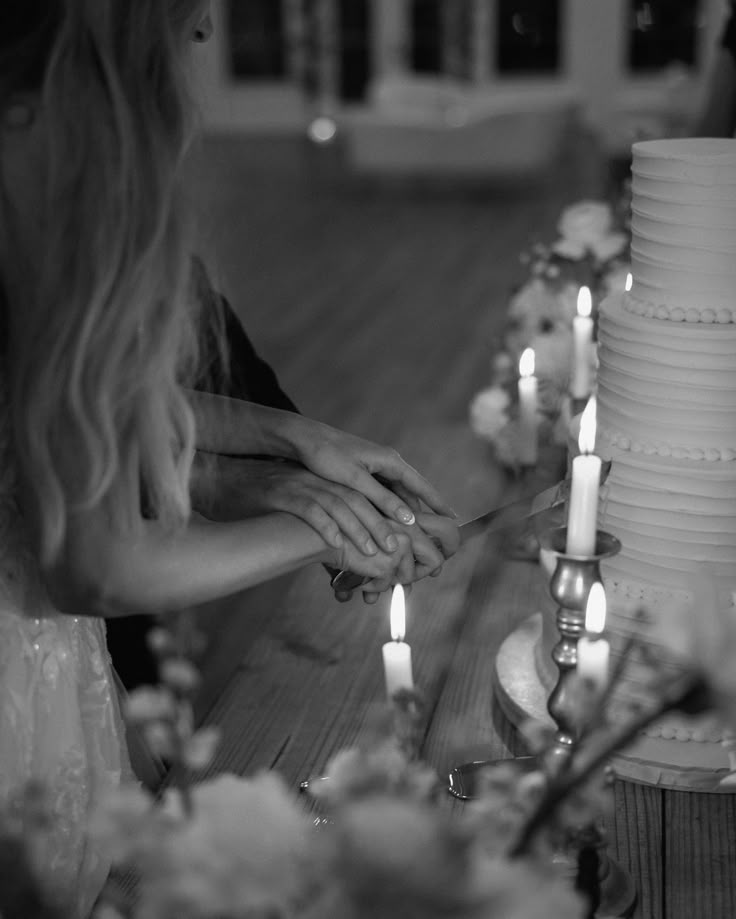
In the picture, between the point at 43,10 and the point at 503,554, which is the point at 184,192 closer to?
the point at 43,10

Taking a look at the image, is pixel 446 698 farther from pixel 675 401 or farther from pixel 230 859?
pixel 230 859

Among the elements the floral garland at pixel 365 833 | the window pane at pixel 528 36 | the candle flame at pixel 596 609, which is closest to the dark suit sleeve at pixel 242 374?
the candle flame at pixel 596 609

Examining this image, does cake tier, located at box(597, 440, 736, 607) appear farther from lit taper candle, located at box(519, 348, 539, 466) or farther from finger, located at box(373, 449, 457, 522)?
lit taper candle, located at box(519, 348, 539, 466)

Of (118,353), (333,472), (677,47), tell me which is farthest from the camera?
(677,47)

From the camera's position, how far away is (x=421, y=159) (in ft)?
28.5

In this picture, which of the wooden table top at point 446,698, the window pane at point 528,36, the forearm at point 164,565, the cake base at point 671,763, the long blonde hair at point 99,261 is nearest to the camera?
the long blonde hair at point 99,261

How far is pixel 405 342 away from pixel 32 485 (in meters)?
4.64

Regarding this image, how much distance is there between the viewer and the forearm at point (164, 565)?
89 cm

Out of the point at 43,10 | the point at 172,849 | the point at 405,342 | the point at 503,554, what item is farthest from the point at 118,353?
the point at 405,342

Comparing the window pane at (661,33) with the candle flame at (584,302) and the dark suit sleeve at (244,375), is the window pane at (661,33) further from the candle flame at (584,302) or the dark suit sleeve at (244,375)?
the dark suit sleeve at (244,375)

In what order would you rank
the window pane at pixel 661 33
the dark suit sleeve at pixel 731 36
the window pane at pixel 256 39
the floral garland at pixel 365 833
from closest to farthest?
the floral garland at pixel 365 833 → the dark suit sleeve at pixel 731 36 → the window pane at pixel 661 33 → the window pane at pixel 256 39

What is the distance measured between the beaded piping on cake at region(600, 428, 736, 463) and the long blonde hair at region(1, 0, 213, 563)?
0.52 meters

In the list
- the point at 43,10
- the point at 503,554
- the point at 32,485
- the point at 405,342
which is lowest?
the point at 405,342

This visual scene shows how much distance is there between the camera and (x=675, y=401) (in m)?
1.13
